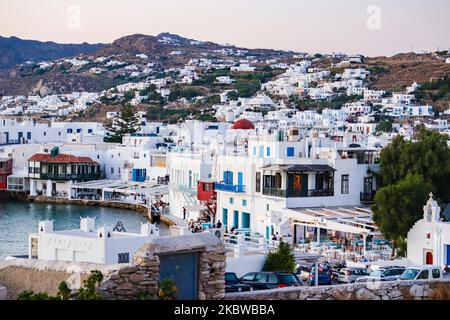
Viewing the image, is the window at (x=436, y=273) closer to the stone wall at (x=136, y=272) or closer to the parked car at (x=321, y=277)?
the parked car at (x=321, y=277)

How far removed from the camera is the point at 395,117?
206 feet

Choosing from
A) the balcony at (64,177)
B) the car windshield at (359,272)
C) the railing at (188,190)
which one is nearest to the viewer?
the car windshield at (359,272)

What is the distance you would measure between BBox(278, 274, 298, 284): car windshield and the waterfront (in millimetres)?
12353

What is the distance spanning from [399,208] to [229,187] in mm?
6504

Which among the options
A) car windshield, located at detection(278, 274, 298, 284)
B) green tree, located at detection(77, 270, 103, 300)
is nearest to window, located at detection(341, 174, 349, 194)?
car windshield, located at detection(278, 274, 298, 284)

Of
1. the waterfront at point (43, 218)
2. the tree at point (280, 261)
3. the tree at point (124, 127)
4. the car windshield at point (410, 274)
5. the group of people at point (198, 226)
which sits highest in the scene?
the tree at point (124, 127)

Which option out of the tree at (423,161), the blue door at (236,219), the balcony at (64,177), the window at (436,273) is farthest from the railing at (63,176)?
the window at (436,273)

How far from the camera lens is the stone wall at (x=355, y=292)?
659cm

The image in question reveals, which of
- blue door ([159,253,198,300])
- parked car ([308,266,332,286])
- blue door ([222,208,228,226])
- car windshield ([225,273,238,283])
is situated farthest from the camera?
blue door ([222,208,228,226])

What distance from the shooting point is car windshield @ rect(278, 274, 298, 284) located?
32.0 ft

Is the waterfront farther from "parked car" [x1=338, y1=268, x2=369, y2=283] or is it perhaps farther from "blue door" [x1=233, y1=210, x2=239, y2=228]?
"parked car" [x1=338, y1=268, x2=369, y2=283]

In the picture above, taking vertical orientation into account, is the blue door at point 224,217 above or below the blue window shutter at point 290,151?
below

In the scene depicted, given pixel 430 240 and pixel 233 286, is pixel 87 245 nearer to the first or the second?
pixel 233 286

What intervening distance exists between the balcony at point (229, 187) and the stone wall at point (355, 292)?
1511 centimetres
